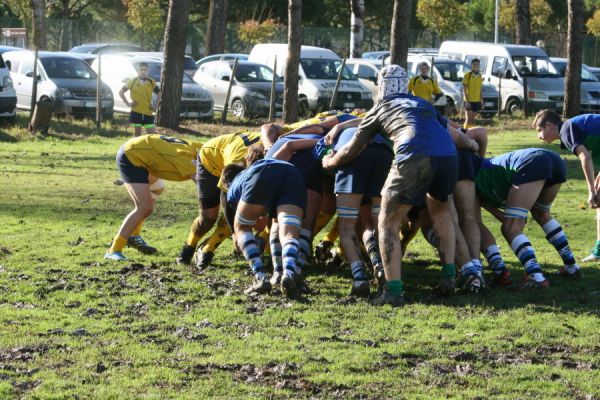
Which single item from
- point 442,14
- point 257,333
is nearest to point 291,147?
point 257,333

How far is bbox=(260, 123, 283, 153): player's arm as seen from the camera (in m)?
10.9

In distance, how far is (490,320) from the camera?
8.84 metres

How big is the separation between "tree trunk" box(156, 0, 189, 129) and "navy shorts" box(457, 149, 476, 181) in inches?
681

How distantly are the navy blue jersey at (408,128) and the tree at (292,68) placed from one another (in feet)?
59.7

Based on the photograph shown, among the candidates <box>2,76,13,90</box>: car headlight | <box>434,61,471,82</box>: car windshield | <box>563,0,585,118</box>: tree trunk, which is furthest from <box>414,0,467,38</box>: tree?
<box>2,76,13,90</box>: car headlight

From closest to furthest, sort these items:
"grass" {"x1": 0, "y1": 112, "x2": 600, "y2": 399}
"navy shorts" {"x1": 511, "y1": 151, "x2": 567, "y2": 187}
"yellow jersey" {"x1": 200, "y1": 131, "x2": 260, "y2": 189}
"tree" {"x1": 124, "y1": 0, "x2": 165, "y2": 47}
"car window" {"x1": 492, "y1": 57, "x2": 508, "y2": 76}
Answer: "grass" {"x1": 0, "y1": 112, "x2": 600, "y2": 399} → "navy shorts" {"x1": 511, "y1": 151, "x2": 567, "y2": 187} → "yellow jersey" {"x1": 200, "y1": 131, "x2": 260, "y2": 189} → "car window" {"x1": 492, "y1": 57, "x2": 508, "y2": 76} → "tree" {"x1": 124, "y1": 0, "x2": 165, "y2": 47}

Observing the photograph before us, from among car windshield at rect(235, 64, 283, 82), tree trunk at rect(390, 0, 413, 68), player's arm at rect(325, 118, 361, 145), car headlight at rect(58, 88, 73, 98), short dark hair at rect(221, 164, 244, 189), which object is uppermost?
tree trunk at rect(390, 0, 413, 68)

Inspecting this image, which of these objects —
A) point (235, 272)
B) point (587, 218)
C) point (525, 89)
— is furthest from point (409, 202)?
point (525, 89)

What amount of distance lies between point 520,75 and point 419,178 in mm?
25403

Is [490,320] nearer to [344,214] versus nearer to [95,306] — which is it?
→ [344,214]

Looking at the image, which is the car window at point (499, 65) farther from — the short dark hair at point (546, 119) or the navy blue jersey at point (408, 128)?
the navy blue jersey at point (408, 128)

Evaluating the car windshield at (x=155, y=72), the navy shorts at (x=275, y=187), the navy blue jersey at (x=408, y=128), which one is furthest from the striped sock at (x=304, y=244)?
the car windshield at (x=155, y=72)

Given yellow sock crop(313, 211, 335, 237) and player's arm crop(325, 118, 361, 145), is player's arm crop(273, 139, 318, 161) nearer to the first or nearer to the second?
player's arm crop(325, 118, 361, 145)

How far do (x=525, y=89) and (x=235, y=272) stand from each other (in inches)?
915
